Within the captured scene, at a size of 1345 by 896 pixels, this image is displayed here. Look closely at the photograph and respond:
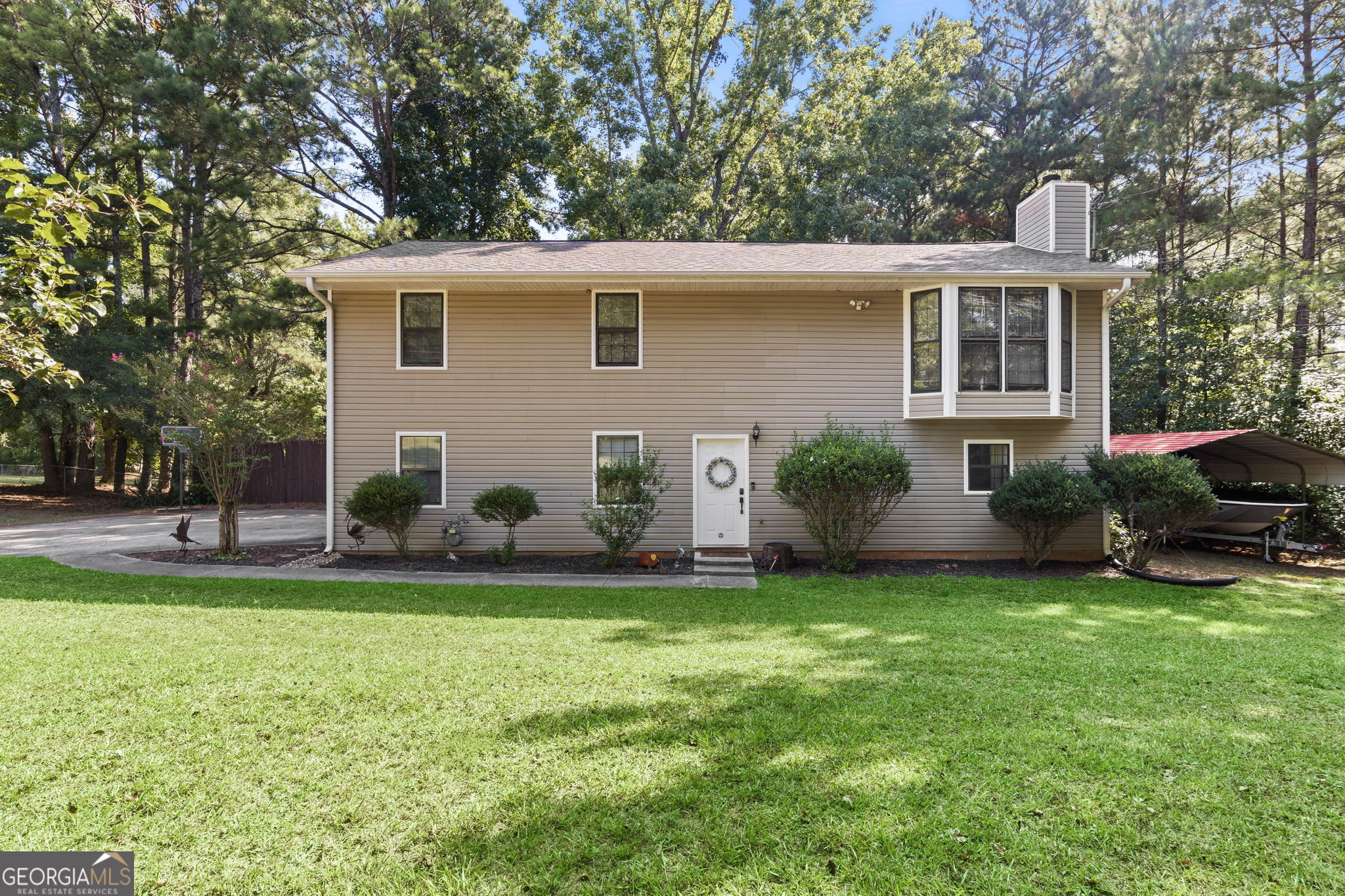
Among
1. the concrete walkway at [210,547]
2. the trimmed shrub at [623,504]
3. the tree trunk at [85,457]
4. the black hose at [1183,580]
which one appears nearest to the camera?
the concrete walkway at [210,547]

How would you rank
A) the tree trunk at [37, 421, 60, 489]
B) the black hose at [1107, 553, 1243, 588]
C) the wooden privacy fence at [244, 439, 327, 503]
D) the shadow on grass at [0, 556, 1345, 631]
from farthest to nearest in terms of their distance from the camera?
1. the tree trunk at [37, 421, 60, 489]
2. the wooden privacy fence at [244, 439, 327, 503]
3. the black hose at [1107, 553, 1243, 588]
4. the shadow on grass at [0, 556, 1345, 631]

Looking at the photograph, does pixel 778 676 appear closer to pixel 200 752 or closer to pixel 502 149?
pixel 200 752

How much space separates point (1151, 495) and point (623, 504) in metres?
7.74

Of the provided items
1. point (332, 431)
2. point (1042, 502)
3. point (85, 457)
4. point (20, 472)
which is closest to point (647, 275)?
point (332, 431)

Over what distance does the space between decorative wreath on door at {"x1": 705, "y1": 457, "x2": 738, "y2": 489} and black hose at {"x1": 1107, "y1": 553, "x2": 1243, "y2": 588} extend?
6106 millimetres

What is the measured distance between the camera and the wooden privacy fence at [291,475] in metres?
20.1

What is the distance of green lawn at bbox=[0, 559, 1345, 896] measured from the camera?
7.59ft

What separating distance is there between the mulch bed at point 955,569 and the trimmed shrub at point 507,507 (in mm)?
3785

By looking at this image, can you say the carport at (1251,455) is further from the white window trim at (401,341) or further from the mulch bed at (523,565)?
the white window trim at (401,341)

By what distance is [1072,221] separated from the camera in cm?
1105

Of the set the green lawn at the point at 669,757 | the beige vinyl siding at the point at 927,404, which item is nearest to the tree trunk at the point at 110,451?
the green lawn at the point at 669,757

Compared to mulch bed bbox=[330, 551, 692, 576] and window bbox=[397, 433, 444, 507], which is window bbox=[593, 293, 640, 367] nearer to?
window bbox=[397, 433, 444, 507]

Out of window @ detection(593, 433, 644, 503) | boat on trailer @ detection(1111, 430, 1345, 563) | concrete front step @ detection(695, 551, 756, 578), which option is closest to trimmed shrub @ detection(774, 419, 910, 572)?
concrete front step @ detection(695, 551, 756, 578)

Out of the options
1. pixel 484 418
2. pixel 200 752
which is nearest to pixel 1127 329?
pixel 484 418
